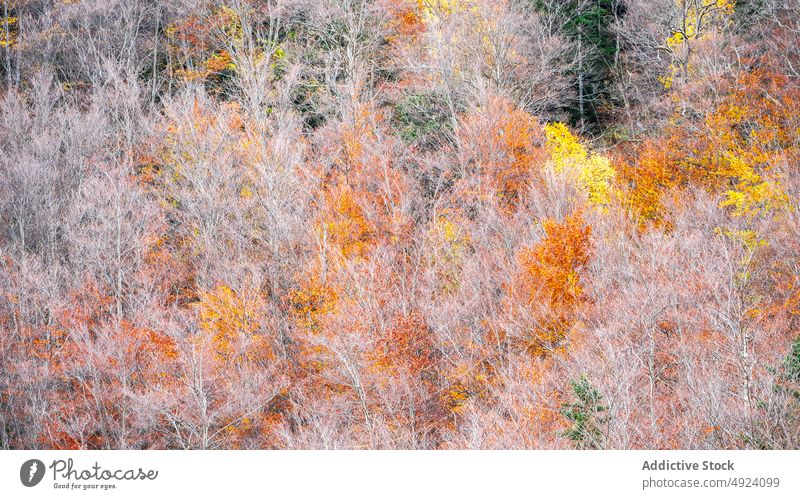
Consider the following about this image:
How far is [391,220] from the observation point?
2589cm

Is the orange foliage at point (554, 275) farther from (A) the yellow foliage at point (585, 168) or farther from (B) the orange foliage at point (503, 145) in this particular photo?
(B) the orange foliage at point (503, 145)

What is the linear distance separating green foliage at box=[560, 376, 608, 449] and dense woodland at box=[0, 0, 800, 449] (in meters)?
0.10

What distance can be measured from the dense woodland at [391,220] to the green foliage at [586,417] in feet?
0.33

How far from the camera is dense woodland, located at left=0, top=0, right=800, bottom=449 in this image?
18.4 metres

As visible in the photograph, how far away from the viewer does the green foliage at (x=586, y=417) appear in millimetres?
12750

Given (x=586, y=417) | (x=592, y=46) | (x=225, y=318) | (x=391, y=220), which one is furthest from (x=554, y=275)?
(x=592, y=46)

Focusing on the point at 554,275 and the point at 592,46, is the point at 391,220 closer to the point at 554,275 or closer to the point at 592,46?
the point at 554,275

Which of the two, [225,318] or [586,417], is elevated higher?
Answer: [586,417]

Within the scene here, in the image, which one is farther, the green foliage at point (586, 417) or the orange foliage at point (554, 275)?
the orange foliage at point (554, 275)

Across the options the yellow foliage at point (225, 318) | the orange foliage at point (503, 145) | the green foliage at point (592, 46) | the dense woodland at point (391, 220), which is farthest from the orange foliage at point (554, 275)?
the yellow foliage at point (225, 318)

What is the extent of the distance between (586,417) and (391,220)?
13.9 meters
